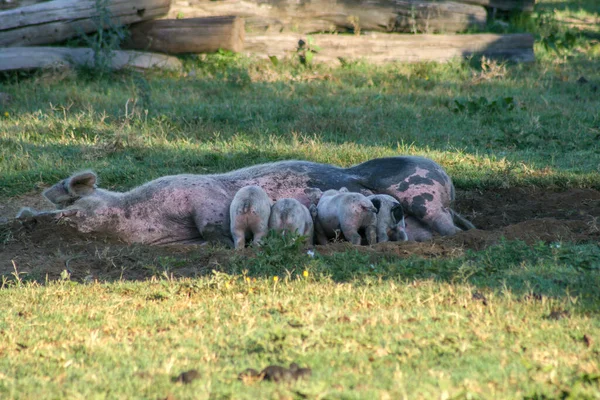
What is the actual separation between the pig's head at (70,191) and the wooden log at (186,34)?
240 inches

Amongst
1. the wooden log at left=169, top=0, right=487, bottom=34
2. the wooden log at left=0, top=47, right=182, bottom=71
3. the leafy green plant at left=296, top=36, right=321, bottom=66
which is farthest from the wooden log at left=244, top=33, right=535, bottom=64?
the wooden log at left=0, top=47, right=182, bottom=71

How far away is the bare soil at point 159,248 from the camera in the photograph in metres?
5.99

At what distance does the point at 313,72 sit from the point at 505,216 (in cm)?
605

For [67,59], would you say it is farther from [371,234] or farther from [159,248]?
[371,234]

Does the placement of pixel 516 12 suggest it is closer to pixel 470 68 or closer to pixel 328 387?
pixel 470 68

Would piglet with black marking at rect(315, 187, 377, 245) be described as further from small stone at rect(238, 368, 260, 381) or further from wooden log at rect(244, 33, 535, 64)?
wooden log at rect(244, 33, 535, 64)

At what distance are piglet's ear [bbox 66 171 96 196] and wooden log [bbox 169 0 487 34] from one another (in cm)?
696

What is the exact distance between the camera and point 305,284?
5254 mm

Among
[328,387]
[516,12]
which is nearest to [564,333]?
[328,387]

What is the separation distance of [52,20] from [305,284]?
8.46 m

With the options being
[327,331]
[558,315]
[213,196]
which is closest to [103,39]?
[213,196]

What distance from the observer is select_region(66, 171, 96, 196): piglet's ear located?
705 cm

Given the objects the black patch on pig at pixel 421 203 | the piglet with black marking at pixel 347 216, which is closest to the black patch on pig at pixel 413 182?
the black patch on pig at pixel 421 203

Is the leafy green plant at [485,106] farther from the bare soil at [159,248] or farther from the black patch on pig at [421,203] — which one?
the black patch on pig at [421,203]
